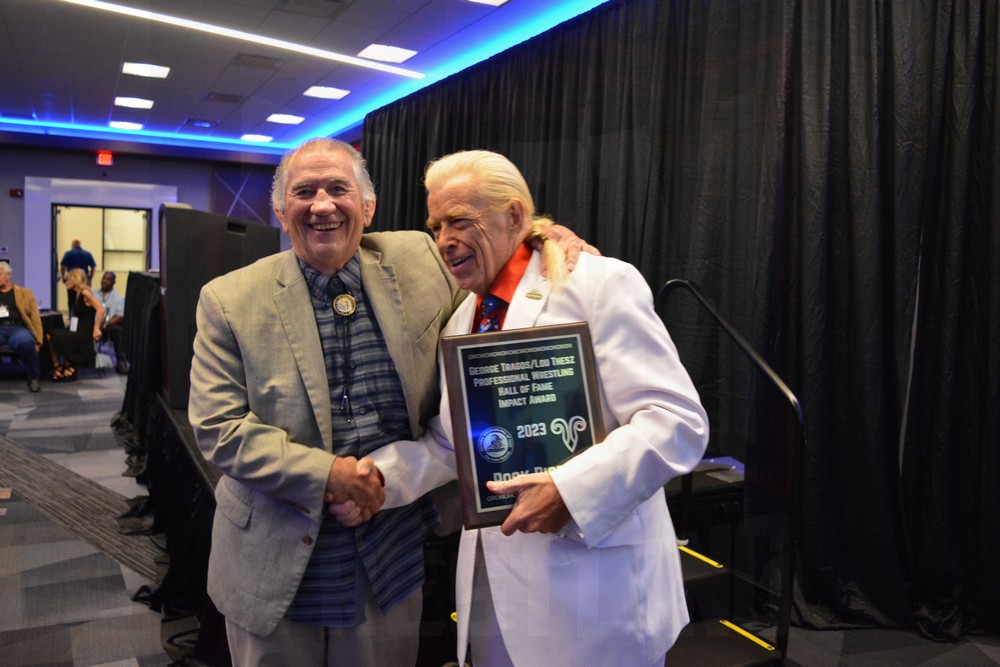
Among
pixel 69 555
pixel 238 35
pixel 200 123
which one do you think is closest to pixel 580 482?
pixel 69 555

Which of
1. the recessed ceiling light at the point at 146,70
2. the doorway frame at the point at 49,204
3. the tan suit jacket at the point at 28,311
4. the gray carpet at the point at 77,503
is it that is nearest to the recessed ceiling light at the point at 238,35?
the recessed ceiling light at the point at 146,70

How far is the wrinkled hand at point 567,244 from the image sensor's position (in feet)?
4.10

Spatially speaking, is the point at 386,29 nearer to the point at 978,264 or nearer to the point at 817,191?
the point at 817,191

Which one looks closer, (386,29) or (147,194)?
(386,29)

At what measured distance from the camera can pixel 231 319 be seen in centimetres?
133

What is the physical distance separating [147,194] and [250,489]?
1281 cm

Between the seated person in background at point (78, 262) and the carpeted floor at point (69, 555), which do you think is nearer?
the carpeted floor at point (69, 555)

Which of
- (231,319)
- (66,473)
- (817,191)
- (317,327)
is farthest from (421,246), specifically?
(66,473)

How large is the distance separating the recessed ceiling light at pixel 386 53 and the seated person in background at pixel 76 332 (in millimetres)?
4614

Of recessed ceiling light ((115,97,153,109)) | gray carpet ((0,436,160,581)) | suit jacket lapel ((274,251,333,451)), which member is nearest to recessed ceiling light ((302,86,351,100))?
recessed ceiling light ((115,97,153,109))

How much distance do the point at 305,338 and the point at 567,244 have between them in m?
0.48

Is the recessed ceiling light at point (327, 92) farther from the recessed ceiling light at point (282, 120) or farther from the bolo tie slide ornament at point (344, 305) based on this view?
the bolo tie slide ornament at point (344, 305)

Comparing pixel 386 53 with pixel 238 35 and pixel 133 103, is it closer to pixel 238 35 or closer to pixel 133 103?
pixel 238 35

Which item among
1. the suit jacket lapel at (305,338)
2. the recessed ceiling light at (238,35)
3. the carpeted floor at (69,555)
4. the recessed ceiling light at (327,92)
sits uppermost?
the recessed ceiling light at (238,35)
